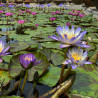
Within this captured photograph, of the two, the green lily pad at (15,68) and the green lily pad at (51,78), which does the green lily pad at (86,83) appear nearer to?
the green lily pad at (51,78)

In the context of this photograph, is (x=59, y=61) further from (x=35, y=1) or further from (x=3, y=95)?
(x=35, y=1)

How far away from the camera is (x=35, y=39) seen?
1.87 metres

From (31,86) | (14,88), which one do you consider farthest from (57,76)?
(14,88)

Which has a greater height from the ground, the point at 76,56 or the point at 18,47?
the point at 76,56

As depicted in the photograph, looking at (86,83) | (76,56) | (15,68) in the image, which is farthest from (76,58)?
(15,68)

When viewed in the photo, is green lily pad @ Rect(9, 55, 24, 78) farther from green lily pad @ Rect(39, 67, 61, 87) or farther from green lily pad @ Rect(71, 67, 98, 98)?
green lily pad @ Rect(71, 67, 98, 98)

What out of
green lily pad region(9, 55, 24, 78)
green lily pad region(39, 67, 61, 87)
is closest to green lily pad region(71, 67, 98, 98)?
green lily pad region(39, 67, 61, 87)

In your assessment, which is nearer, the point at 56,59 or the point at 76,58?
the point at 76,58

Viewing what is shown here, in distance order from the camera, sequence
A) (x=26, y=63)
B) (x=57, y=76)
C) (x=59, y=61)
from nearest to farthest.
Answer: (x=26, y=63), (x=57, y=76), (x=59, y=61)

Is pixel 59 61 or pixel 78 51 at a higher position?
pixel 78 51

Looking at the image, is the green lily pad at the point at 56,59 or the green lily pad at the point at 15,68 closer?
the green lily pad at the point at 15,68

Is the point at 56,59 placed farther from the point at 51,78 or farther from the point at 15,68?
the point at 15,68

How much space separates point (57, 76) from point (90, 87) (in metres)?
0.24

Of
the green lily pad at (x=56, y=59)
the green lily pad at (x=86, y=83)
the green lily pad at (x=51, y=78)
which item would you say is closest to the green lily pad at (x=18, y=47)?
the green lily pad at (x=56, y=59)
